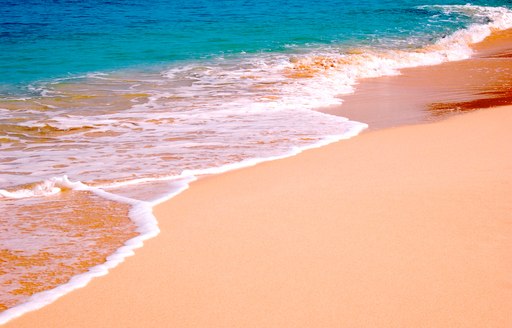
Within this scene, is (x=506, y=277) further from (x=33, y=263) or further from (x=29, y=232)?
(x=29, y=232)

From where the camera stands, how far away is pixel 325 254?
13.8ft

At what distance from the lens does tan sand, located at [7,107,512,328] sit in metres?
3.50

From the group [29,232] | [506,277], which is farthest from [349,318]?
[29,232]

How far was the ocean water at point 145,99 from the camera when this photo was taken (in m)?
4.83

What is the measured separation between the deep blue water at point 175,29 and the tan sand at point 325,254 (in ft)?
29.9

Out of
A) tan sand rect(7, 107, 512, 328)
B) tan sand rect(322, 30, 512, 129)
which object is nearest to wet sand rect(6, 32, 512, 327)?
tan sand rect(7, 107, 512, 328)

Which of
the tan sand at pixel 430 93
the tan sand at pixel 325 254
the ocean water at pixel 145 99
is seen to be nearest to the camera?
the tan sand at pixel 325 254

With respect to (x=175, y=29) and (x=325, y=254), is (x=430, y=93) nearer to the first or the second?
(x=325, y=254)

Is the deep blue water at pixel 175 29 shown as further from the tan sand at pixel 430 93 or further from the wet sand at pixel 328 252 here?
the wet sand at pixel 328 252

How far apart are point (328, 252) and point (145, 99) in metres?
7.20

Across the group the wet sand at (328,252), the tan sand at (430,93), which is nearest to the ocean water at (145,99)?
the wet sand at (328,252)

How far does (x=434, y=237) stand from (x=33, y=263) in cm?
260

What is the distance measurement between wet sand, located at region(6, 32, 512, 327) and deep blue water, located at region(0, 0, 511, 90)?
29.6 feet

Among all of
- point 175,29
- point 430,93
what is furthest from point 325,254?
point 175,29
